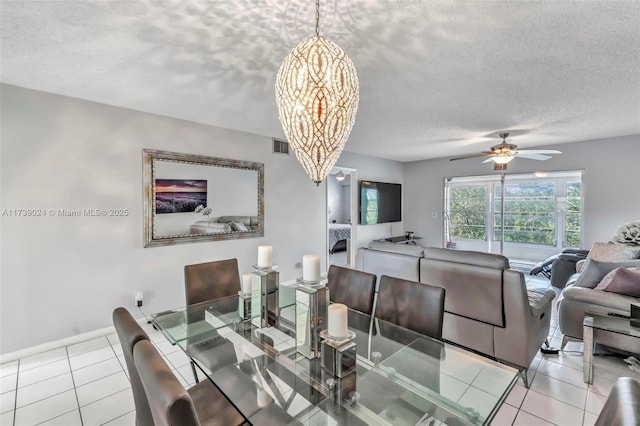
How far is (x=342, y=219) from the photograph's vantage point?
10398 mm

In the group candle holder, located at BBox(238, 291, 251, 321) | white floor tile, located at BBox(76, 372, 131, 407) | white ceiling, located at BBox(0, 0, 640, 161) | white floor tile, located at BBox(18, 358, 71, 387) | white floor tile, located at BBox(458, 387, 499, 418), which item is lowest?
white floor tile, located at BBox(76, 372, 131, 407)

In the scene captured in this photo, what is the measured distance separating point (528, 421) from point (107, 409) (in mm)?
2783

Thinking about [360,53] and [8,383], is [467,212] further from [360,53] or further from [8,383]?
[8,383]

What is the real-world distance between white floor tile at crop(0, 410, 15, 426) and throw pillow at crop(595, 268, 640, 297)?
14.9ft

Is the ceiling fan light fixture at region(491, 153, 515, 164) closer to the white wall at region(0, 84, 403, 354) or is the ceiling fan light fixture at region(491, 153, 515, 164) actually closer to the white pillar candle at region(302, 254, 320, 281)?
the white pillar candle at region(302, 254, 320, 281)

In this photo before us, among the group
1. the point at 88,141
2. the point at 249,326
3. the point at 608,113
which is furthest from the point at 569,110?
the point at 88,141

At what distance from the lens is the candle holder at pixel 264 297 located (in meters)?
1.87

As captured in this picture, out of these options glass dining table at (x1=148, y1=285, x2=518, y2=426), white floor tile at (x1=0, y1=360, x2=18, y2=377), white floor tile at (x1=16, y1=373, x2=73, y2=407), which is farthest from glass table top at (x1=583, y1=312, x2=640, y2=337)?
white floor tile at (x1=0, y1=360, x2=18, y2=377)

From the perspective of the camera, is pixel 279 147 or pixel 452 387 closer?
pixel 452 387

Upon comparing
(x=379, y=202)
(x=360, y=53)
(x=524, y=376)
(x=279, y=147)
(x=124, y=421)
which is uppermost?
(x=360, y=53)

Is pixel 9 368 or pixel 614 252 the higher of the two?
pixel 614 252

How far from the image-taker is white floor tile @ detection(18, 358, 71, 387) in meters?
2.31

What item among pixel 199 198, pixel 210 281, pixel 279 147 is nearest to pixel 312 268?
pixel 210 281

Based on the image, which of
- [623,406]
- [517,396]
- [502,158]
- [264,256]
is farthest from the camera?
[502,158]
